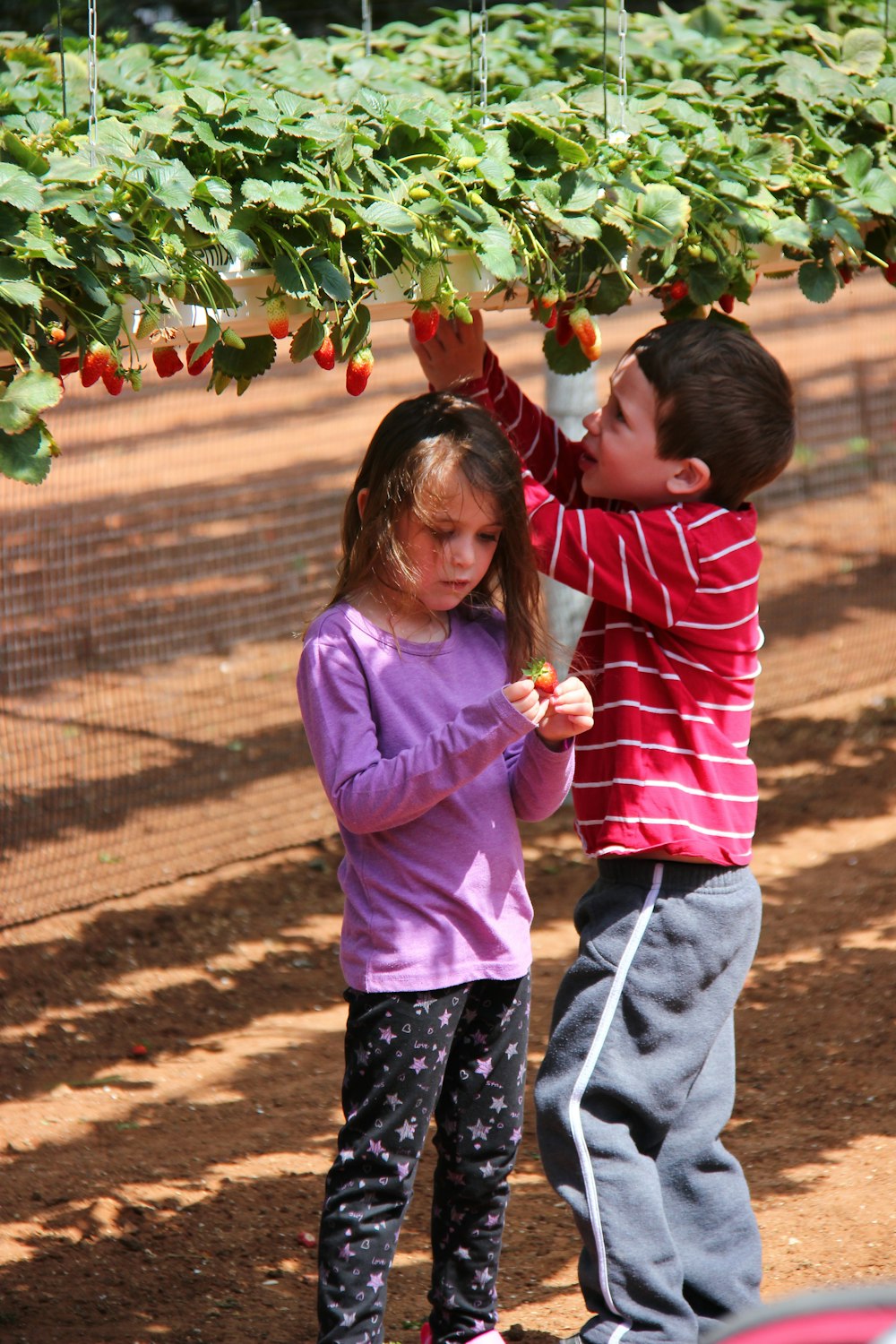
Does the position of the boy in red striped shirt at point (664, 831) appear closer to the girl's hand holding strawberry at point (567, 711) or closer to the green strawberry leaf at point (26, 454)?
the girl's hand holding strawberry at point (567, 711)

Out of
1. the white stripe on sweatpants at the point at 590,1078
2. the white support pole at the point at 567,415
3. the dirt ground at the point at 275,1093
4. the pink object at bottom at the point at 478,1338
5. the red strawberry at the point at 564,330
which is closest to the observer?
the white stripe on sweatpants at the point at 590,1078

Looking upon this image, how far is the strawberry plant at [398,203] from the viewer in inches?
73.5

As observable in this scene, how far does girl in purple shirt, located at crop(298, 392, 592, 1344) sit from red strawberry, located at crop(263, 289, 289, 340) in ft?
0.92

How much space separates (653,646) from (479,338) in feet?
2.13

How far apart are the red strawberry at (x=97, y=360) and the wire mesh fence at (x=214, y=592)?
11.7ft

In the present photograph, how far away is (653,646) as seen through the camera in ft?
8.12

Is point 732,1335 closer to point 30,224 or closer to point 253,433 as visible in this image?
point 30,224

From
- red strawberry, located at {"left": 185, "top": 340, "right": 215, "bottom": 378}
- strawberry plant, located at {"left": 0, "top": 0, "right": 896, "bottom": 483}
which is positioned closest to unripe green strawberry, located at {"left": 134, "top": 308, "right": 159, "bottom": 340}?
strawberry plant, located at {"left": 0, "top": 0, "right": 896, "bottom": 483}

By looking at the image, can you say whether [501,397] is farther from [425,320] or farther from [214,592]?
[214,592]

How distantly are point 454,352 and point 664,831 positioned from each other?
93 cm

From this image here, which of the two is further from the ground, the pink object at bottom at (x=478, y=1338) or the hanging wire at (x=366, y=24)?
the hanging wire at (x=366, y=24)

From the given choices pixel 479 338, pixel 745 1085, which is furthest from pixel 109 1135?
pixel 479 338

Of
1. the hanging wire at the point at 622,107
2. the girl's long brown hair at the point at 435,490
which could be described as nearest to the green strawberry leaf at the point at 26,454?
the girl's long brown hair at the point at 435,490

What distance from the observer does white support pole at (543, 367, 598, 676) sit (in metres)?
5.34
